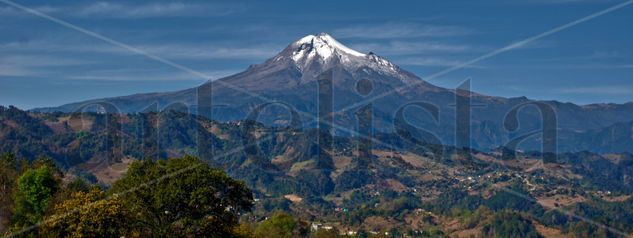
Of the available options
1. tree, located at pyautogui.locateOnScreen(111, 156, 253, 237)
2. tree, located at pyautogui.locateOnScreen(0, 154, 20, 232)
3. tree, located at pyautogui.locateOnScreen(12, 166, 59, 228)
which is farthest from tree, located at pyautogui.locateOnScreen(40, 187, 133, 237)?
tree, located at pyautogui.locateOnScreen(0, 154, 20, 232)

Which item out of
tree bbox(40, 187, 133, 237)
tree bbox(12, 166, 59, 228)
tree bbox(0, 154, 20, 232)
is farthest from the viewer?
tree bbox(0, 154, 20, 232)

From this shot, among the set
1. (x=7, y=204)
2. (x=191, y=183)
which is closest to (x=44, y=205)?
(x=7, y=204)

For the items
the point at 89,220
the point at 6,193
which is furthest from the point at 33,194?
the point at 89,220

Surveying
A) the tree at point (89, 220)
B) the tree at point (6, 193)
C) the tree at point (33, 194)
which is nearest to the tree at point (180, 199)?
the tree at point (89, 220)

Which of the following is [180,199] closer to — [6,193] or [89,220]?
[89,220]

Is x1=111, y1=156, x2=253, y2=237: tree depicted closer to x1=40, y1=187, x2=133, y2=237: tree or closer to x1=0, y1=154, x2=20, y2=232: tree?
x1=40, y1=187, x2=133, y2=237: tree

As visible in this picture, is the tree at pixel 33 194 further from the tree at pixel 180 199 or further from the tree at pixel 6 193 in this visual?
the tree at pixel 180 199
